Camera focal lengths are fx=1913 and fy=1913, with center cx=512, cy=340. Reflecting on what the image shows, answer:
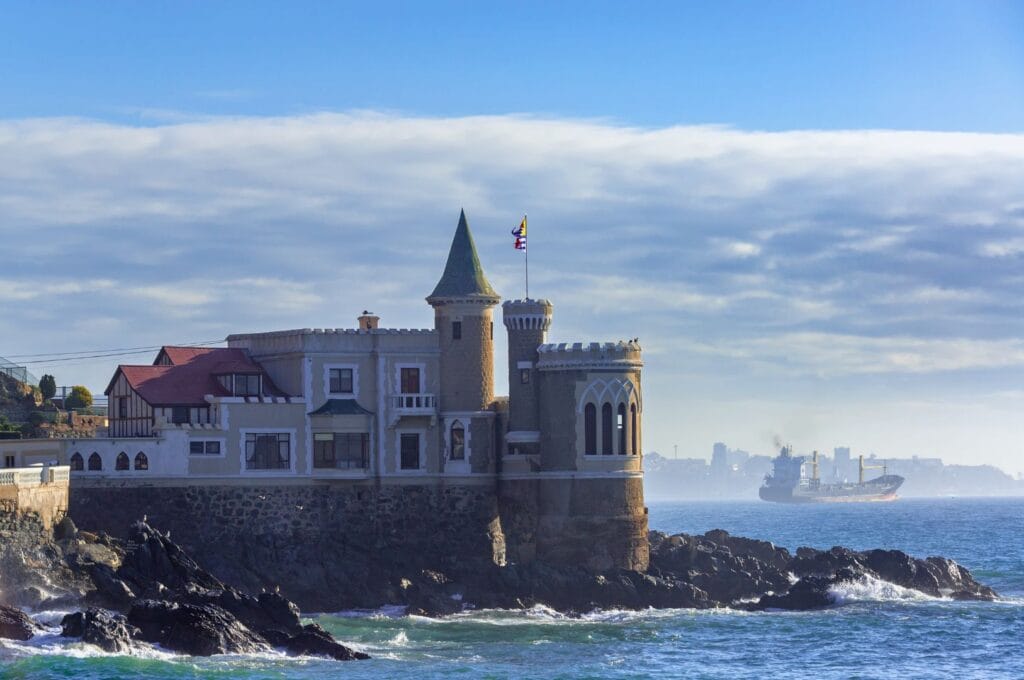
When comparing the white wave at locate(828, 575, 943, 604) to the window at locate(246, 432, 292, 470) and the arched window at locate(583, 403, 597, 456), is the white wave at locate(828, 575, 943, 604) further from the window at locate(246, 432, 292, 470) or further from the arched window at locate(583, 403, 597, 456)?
the window at locate(246, 432, 292, 470)

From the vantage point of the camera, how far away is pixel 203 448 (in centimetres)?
8044

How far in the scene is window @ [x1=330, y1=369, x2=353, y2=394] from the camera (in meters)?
→ 83.2

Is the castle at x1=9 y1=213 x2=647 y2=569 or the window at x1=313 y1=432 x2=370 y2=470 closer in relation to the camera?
the castle at x1=9 y1=213 x2=647 y2=569

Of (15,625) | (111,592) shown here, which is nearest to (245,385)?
(111,592)

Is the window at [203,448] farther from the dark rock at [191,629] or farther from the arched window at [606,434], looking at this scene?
the arched window at [606,434]

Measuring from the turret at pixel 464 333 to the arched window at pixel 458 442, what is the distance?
0.75 metres

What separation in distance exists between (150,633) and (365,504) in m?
19.3

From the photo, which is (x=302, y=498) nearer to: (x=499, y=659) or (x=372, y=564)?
(x=372, y=564)

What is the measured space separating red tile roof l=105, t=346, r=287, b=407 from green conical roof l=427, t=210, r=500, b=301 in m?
8.57

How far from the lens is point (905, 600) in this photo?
282 feet

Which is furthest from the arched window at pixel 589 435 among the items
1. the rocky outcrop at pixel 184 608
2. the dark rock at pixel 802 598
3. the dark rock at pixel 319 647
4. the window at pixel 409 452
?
the dark rock at pixel 319 647

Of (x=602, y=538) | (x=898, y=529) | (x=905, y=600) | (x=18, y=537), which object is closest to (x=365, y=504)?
(x=602, y=538)

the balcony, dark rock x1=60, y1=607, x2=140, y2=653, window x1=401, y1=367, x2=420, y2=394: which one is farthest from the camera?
window x1=401, y1=367, x2=420, y2=394

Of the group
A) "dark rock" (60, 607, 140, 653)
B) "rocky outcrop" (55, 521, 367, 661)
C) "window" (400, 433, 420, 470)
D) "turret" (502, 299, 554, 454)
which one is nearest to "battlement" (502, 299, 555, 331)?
"turret" (502, 299, 554, 454)
